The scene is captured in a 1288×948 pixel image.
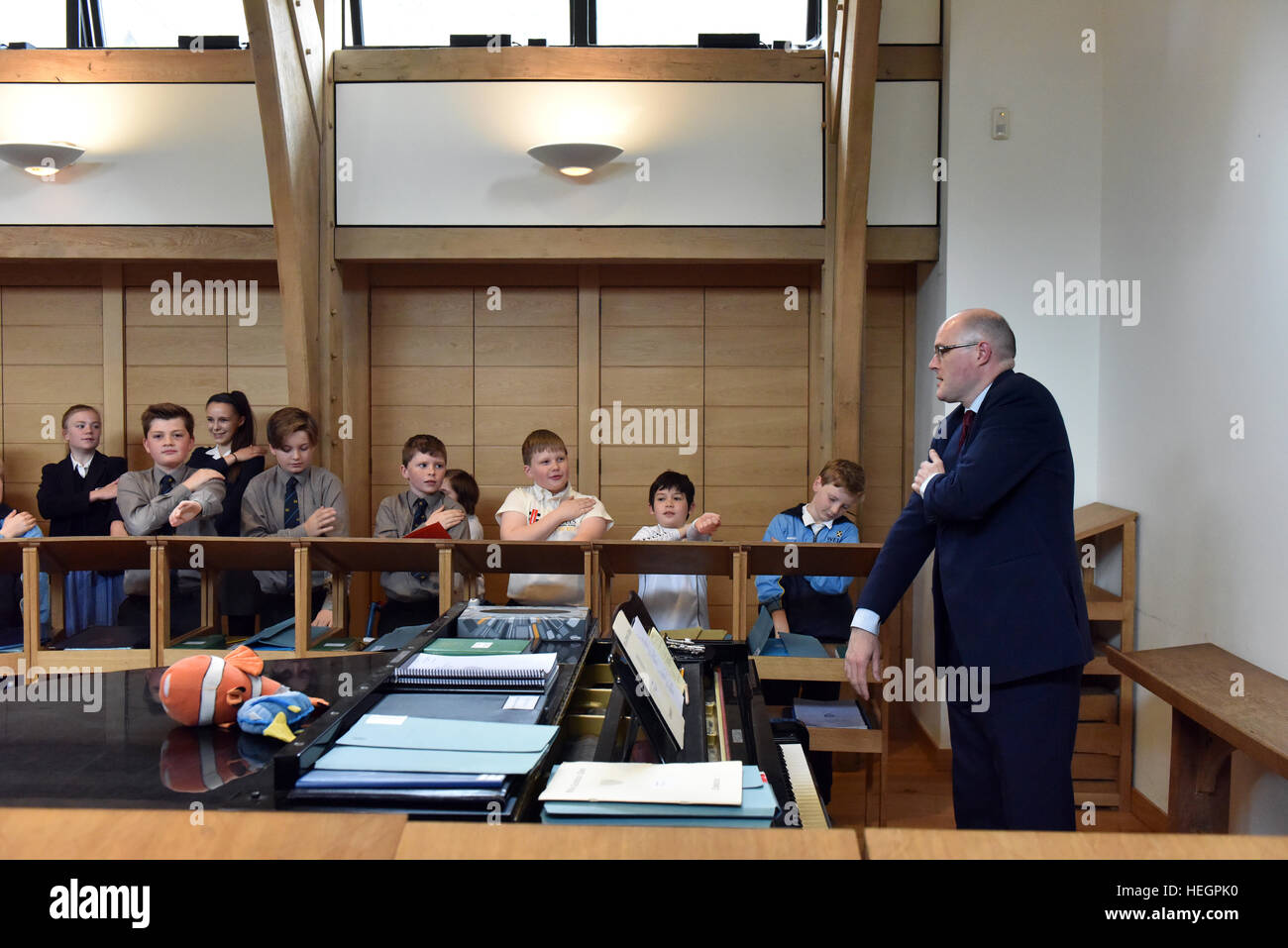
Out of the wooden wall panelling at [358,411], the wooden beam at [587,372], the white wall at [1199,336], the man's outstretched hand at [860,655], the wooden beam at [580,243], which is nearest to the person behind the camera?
the man's outstretched hand at [860,655]

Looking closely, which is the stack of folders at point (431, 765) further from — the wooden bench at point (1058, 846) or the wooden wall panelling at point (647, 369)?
the wooden wall panelling at point (647, 369)

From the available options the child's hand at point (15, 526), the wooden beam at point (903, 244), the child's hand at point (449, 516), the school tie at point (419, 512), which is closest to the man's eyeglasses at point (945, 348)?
the child's hand at point (449, 516)

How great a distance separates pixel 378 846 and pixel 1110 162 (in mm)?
4325

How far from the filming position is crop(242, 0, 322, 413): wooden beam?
14.4ft

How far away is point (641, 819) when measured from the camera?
4.07 ft

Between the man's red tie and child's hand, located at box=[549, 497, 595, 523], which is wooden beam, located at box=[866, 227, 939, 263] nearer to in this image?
child's hand, located at box=[549, 497, 595, 523]

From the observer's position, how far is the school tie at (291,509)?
4.26 metres

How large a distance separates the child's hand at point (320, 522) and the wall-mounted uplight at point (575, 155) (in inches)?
Answer: 77.0

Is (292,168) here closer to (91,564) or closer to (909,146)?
(91,564)

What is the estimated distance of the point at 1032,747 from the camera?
243cm

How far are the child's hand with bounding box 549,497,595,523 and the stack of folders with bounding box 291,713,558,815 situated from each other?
8.06 feet

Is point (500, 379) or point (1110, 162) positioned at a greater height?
point (1110, 162)
